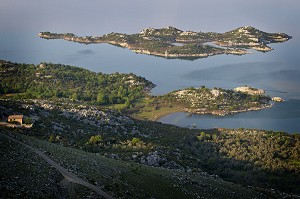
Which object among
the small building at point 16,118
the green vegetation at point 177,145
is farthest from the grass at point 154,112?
the small building at point 16,118

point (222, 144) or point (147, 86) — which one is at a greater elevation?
point (147, 86)

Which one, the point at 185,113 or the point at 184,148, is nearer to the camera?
the point at 184,148

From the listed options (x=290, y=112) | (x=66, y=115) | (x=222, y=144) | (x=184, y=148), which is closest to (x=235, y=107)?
(x=290, y=112)

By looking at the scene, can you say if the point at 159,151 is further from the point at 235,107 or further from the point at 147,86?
the point at 147,86

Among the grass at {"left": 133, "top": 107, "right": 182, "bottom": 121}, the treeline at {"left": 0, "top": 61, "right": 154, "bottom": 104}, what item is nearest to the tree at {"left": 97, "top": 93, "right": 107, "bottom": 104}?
the treeline at {"left": 0, "top": 61, "right": 154, "bottom": 104}

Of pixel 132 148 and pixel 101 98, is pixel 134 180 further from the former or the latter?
pixel 101 98

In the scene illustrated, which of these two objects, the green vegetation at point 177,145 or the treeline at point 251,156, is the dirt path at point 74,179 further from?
the treeline at point 251,156
